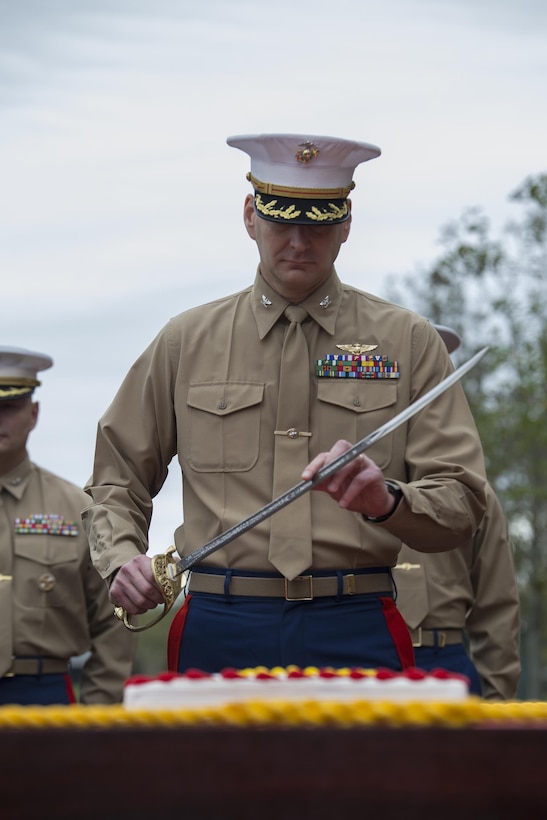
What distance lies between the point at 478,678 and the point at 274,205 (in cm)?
387

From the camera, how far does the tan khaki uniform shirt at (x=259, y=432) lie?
15.2 feet

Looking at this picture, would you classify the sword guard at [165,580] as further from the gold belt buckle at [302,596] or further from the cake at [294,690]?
the cake at [294,690]

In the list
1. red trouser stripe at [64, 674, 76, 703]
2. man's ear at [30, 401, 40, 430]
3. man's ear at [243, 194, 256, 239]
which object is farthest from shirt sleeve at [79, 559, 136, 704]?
man's ear at [243, 194, 256, 239]

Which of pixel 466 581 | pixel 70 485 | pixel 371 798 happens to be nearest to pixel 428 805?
pixel 371 798

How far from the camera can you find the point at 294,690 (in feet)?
9.02

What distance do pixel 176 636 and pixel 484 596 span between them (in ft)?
11.6

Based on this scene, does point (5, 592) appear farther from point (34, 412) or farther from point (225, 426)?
point (225, 426)

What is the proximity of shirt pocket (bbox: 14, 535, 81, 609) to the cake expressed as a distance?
17.5 ft

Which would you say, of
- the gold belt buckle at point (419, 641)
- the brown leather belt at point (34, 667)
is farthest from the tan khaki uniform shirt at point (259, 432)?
the brown leather belt at point (34, 667)

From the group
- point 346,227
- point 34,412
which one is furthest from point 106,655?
point 346,227

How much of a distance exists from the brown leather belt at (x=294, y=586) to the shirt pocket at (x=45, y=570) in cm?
358

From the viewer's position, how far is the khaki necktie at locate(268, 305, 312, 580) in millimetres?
4562

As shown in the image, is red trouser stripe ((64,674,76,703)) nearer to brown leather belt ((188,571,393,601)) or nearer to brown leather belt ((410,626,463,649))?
brown leather belt ((410,626,463,649))

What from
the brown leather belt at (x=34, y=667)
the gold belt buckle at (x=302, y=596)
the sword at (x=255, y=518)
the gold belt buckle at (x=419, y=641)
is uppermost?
the sword at (x=255, y=518)
